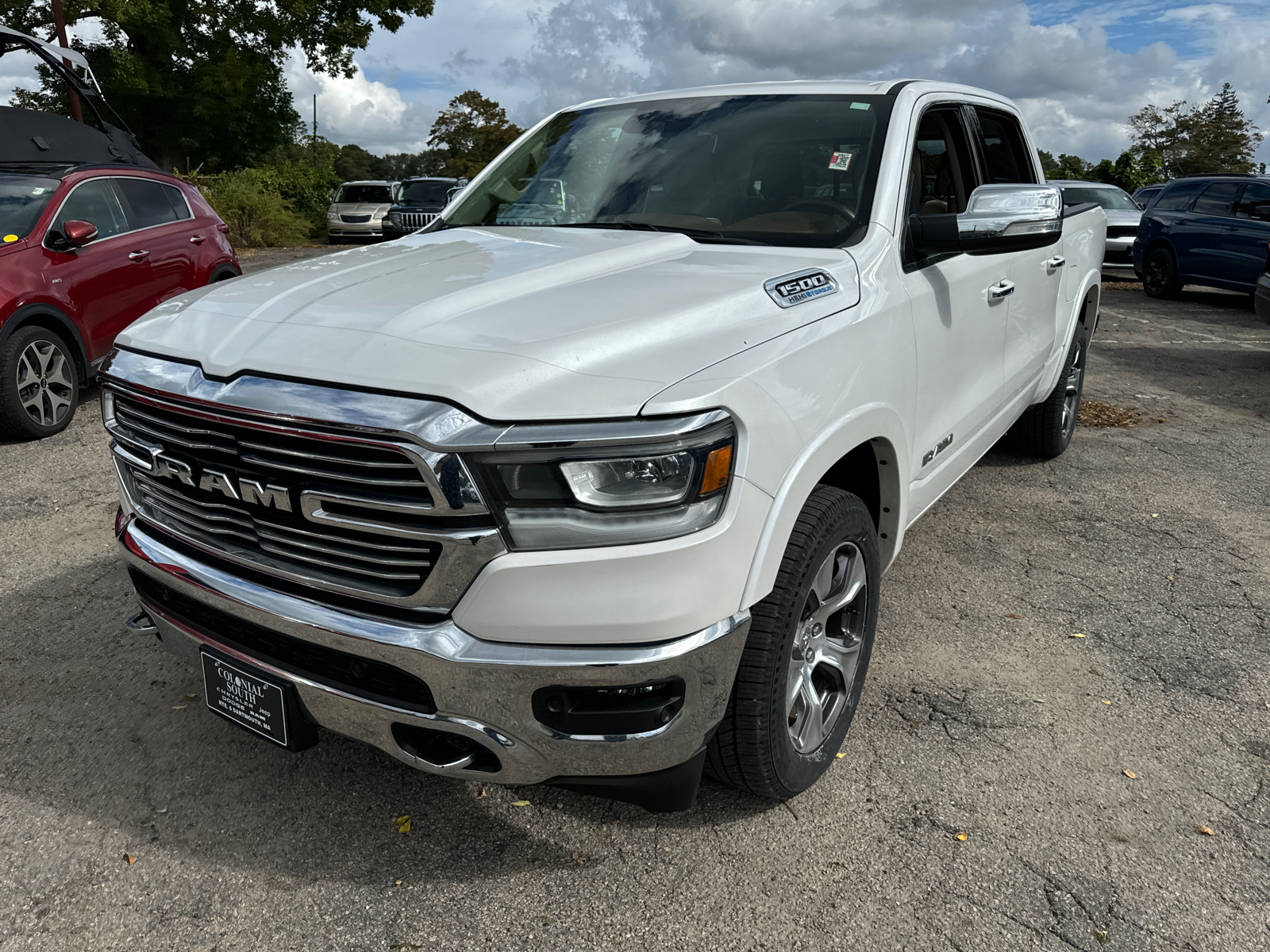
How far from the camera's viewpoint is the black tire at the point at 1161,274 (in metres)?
13.6

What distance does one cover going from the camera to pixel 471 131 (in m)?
53.7

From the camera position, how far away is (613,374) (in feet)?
6.25

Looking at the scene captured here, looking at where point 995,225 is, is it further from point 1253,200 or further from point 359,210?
point 359,210

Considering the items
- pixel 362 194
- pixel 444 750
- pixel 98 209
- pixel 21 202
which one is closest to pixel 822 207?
pixel 444 750

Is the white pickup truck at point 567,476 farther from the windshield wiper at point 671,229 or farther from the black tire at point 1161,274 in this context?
the black tire at point 1161,274

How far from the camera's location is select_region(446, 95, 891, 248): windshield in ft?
9.72

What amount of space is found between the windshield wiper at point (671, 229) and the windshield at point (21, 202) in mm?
4881

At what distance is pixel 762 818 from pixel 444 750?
3.09ft

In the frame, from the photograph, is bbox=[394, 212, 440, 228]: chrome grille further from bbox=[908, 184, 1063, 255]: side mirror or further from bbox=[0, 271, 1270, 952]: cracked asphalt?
bbox=[908, 184, 1063, 255]: side mirror

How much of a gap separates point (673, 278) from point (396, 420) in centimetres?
94

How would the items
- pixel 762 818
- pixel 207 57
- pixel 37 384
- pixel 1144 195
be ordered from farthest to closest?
pixel 207 57
pixel 1144 195
pixel 37 384
pixel 762 818

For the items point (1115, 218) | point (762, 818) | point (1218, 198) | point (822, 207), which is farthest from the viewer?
point (1115, 218)

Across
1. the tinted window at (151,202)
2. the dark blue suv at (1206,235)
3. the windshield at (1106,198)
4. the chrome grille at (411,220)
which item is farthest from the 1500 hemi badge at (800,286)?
the windshield at (1106,198)

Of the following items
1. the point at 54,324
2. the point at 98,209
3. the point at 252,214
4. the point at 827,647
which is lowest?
the point at 252,214
